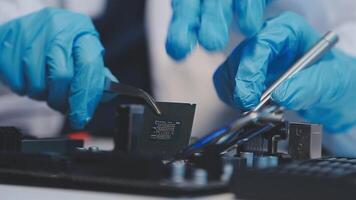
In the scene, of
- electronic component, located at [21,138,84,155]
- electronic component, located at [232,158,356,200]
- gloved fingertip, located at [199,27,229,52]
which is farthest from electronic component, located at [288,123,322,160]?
electronic component, located at [21,138,84,155]

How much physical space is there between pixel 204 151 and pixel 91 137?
64 centimetres

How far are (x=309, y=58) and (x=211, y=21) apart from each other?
0.24m

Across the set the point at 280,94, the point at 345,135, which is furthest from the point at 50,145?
the point at 345,135

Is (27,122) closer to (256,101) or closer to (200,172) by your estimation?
(256,101)

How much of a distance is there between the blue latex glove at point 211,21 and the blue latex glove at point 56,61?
23 centimetres

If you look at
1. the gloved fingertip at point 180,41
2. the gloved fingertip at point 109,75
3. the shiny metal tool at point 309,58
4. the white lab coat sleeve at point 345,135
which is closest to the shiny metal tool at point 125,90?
the gloved fingertip at point 109,75

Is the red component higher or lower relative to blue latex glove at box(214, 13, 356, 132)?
lower

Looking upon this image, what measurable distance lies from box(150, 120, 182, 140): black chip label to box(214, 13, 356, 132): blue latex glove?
7.1 inches

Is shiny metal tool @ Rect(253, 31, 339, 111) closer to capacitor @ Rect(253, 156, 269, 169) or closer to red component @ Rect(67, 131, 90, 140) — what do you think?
A: capacitor @ Rect(253, 156, 269, 169)

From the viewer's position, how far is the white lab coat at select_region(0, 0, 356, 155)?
1220mm

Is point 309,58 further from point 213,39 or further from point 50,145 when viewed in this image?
point 50,145

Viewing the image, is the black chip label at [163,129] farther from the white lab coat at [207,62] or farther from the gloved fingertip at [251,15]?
the gloved fingertip at [251,15]

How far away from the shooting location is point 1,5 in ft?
4.96

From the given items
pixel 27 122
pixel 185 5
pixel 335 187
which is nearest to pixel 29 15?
pixel 27 122
